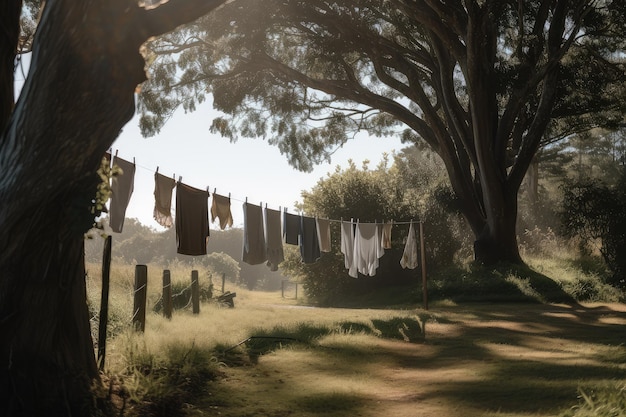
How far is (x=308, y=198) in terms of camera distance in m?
27.9

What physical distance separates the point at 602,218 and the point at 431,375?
1460cm

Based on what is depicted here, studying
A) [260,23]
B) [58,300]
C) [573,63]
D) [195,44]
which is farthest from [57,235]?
[573,63]

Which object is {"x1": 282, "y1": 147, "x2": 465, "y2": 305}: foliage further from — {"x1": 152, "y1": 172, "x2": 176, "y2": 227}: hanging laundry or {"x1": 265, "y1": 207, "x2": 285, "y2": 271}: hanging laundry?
{"x1": 152, "y1": 172, "x2": 176, "y2": 227}: hanging laundry

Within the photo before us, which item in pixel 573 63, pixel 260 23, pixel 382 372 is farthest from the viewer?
pixel 573 63

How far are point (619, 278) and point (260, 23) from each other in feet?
42.6

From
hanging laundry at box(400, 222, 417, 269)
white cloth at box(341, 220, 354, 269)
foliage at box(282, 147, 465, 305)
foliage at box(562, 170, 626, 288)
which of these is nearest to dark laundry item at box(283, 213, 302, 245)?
white cloth at box(341, 220, 354, 269)

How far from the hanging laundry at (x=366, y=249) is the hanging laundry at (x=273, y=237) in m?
3.43

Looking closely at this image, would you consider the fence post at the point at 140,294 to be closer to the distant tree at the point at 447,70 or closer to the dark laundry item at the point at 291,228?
the dark laundry item at the point at 291,228

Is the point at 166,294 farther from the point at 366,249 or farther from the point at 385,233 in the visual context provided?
the point at 385,233


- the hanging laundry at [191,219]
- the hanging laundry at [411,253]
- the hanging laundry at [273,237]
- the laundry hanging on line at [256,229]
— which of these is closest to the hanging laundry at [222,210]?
the laundry hanging on line at [256,229]

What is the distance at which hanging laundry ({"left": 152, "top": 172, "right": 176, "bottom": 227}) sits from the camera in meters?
9.83

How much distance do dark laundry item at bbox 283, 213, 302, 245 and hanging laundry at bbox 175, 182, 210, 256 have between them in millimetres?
3126

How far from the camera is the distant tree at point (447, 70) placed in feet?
60.0

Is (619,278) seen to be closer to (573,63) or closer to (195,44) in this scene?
(573,63)
